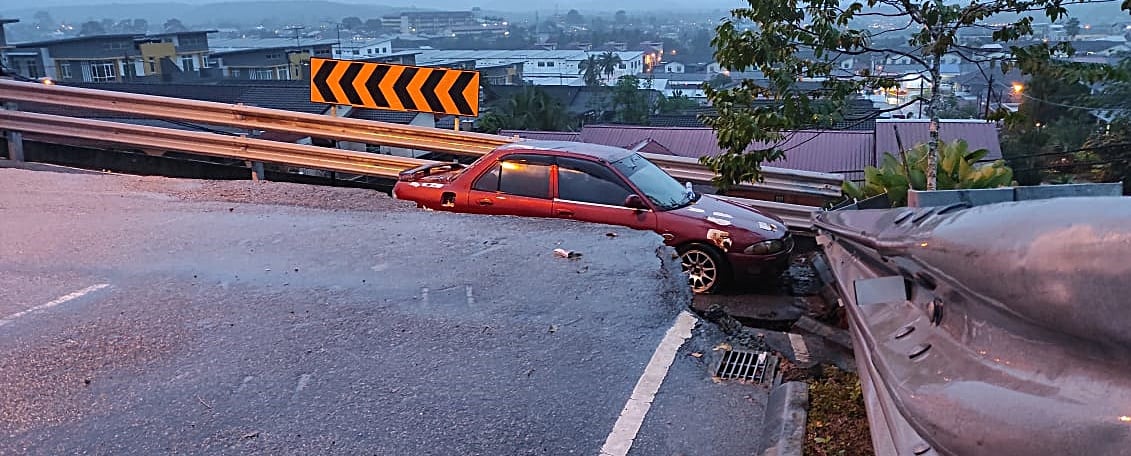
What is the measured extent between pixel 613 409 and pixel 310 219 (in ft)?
14.7

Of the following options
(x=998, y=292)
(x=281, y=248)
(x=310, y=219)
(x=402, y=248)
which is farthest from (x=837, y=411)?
(x=310, y=219)

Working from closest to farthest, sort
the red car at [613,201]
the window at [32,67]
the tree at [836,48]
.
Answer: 1. the tree at [836,48]
2. the red car at [613,201]
3. the window at [32,67]

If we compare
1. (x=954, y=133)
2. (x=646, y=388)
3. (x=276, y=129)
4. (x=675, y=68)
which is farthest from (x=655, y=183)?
(x=675, y=68)

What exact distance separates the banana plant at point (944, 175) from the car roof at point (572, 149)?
253 centimetres

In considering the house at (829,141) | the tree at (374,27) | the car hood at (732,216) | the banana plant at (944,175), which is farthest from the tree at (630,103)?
the tree at (374,27)

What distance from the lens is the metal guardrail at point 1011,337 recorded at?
6.24 feet

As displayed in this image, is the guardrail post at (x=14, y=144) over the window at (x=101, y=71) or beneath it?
beneath

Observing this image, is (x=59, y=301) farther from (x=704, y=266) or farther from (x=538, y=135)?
(x=538, y=135)

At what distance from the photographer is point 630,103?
5472 centimetres

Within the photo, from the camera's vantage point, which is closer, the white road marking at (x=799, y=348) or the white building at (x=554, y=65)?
the white road marking at (x=799, y=348)

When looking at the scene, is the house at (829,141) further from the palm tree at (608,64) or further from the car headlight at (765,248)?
the palm tree at (608,64)

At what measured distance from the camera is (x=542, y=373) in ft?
15.2

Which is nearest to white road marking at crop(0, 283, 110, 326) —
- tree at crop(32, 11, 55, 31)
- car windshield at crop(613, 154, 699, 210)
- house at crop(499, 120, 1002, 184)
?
car windshield at crop(613, 154, 699, 210)

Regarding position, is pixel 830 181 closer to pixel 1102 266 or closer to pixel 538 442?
pixel 538 442
